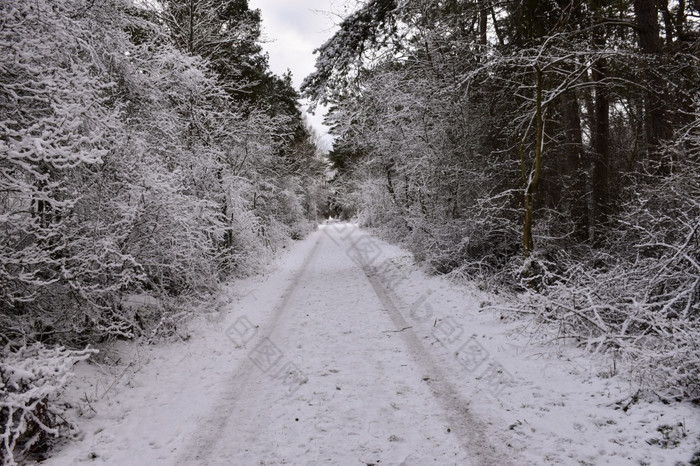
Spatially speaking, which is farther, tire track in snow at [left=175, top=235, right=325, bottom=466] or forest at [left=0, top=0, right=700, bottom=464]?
forest at [left=0, top=0, right=700, bottom=464]

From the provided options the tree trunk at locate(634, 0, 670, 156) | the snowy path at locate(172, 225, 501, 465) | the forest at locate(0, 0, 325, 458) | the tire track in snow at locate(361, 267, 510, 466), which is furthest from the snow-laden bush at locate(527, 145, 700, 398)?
the forest at locate(0, 0, 325, 458)

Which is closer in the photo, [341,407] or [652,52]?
[341,407]

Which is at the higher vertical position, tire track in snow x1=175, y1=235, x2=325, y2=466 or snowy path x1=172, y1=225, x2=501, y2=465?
tire track in snow x1=175, y1=235, x2=325, y2=466

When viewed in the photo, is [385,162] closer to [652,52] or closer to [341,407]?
[652,52]

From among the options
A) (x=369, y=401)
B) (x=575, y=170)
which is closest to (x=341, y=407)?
(x=369, y=401)

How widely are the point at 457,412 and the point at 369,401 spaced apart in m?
1.03

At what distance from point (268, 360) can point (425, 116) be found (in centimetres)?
953

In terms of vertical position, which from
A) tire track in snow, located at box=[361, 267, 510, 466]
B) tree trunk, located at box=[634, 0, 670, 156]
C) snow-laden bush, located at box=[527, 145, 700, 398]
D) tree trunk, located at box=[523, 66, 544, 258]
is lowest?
tire track in snow, located at box=[361, 267, 510, 466]

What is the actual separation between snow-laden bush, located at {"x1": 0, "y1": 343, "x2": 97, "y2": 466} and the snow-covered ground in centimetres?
27

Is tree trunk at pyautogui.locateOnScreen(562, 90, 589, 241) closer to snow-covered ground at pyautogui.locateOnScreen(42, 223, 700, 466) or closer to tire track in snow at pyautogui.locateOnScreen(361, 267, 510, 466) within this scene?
snow-covered ground at pyautogui.locateOnScreen(42, 223, 700, 466)

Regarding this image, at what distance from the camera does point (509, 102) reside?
34.9ft

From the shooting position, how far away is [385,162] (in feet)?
58.2

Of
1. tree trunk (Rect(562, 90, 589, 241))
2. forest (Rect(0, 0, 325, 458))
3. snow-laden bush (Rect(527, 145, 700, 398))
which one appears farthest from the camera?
tree trunk (Rect(562, 90, 589, 241))

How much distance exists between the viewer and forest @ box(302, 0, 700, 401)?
659 cm
